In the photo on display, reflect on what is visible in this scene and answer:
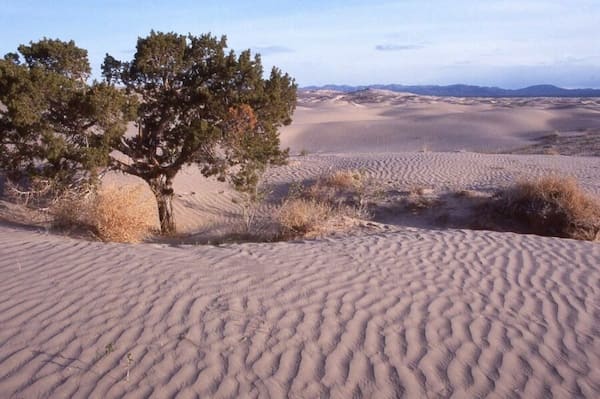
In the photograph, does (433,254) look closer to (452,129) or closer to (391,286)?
(391,286)

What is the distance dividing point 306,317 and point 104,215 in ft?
18.2

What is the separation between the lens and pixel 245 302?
197 inches

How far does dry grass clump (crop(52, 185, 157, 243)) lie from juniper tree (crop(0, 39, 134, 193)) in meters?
0.48

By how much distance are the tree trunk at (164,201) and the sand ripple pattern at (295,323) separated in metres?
3.46

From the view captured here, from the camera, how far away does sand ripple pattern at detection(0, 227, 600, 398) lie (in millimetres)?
3625

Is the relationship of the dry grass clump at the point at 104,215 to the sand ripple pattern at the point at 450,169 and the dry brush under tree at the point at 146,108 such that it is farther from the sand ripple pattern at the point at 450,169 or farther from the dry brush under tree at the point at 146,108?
the sand ripple pattern at the point at 450,169

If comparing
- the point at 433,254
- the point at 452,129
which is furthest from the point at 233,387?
the point at 452,129

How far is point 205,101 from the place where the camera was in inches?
359

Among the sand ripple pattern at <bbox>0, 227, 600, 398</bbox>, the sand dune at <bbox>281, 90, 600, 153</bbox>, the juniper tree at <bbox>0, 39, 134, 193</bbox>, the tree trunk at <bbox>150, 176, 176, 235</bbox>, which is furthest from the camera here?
the sand dune at <bbox>281, 90, 600, 153</bbox>

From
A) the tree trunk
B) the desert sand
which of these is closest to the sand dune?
the tree trunk

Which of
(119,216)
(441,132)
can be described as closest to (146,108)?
(119,216)

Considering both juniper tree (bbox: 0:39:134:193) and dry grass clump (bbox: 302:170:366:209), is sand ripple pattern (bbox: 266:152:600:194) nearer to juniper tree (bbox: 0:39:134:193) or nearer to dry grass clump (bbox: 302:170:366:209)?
dry grass clump (bbox: 302:170:366:209)

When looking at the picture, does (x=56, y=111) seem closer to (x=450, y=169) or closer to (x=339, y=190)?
(x=339, y=190)

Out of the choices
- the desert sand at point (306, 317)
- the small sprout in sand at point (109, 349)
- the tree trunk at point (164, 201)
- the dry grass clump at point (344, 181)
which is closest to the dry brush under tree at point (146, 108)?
the tree trunk at point (164, 201)
